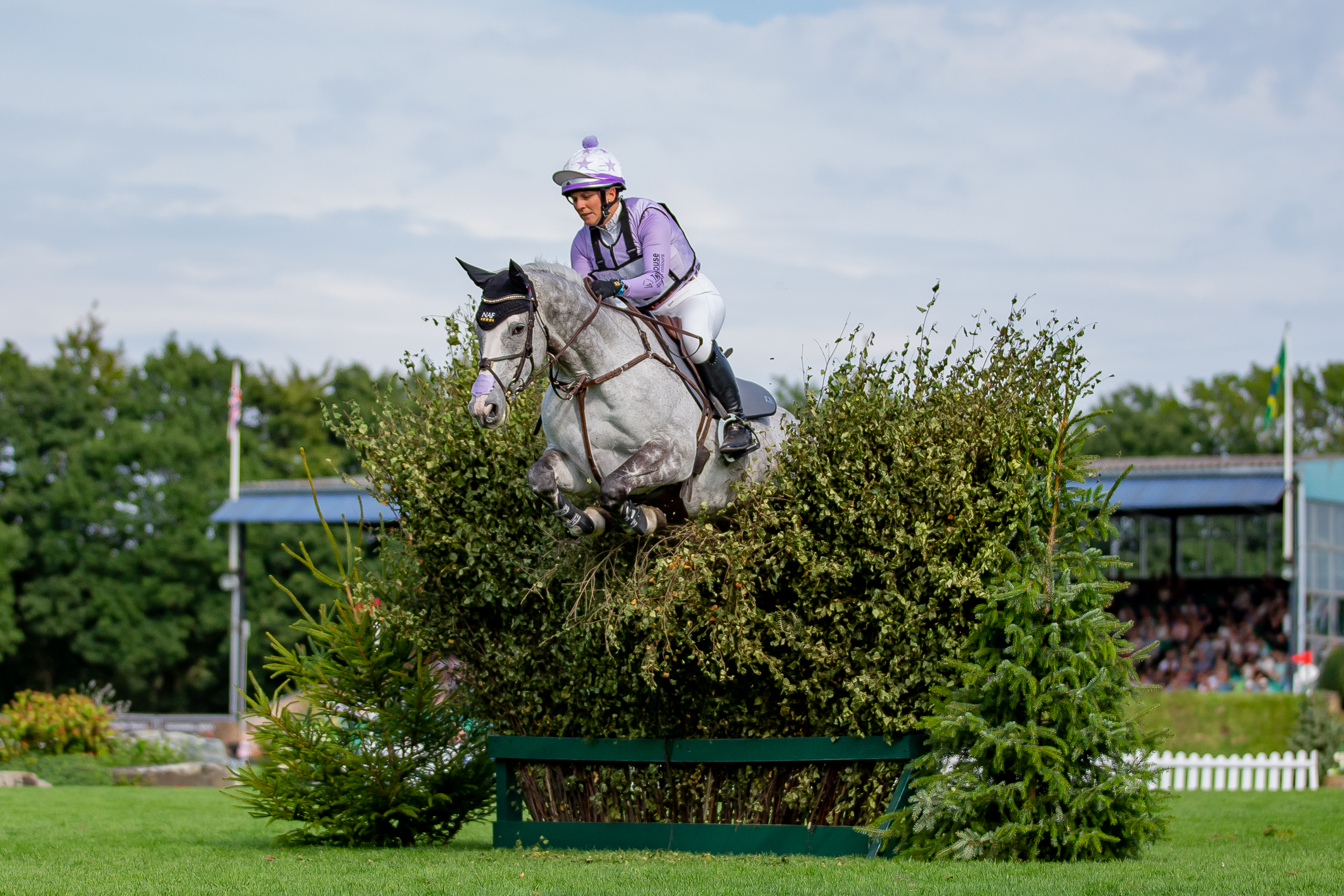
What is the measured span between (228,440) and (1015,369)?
1656 inches

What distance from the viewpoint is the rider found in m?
8.16

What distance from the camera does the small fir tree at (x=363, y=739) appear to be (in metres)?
9.86

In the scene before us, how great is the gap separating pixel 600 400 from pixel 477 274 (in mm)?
991

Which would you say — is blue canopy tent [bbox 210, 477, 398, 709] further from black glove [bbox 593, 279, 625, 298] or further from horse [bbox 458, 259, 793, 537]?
black glove [bbox 593, 279, 625, 298]

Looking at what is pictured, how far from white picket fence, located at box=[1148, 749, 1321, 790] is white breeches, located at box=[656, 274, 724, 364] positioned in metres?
11.2

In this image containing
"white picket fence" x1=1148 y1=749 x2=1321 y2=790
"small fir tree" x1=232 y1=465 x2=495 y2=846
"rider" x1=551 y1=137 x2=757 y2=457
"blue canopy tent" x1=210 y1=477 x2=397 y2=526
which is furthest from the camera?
"blue canopy tent" x1=210 y1=477 x2=397 y2=526

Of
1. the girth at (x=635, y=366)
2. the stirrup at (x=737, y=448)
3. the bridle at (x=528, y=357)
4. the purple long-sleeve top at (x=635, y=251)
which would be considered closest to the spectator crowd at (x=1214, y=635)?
the stirrup at (x=737, y=448)

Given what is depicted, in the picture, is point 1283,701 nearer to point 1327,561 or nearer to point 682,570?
point 1327,561

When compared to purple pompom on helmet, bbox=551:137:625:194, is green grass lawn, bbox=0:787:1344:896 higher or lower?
lower

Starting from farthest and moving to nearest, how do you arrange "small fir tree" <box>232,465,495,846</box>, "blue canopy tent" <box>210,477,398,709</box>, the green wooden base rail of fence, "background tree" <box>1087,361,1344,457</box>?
"background tree" <box>1087,361,1344,457</box> < "blue canopy tent" <box>210,477,398,709</box> < "small fir tree" <box>232,465,495,846</box> < the green wooden base rail of fence

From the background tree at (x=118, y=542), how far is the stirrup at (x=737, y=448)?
109 feet

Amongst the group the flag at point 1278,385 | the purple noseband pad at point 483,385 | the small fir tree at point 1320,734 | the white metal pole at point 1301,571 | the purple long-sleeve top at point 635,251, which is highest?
the flag at point 1278,385

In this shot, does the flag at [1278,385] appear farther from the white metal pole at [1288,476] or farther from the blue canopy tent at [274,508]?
the blue canopy tent at [274,508]

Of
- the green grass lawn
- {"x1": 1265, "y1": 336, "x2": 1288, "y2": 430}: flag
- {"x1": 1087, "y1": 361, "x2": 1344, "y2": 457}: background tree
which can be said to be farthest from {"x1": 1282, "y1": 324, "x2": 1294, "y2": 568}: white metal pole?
{"x1": 1087, "y1": 361, "x2": 1344, "y2": 457}: background tree
